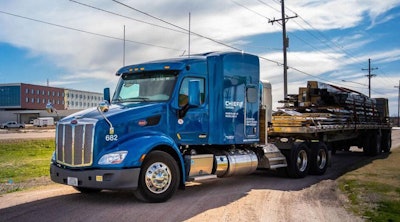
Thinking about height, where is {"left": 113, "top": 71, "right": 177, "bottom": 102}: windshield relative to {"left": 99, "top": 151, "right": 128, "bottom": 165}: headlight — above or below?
above

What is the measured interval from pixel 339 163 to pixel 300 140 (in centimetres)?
419

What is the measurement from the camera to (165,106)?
8.68m

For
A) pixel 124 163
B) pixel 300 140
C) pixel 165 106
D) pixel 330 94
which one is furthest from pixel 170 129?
pixel 330 94

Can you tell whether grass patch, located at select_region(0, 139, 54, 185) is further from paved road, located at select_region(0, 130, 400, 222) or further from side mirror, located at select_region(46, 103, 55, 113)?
side mirror, located at select_region(46, 103, 55, 113)

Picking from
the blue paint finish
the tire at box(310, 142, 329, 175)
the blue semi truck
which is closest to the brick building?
the tire at box(310, 142, 329, 175)

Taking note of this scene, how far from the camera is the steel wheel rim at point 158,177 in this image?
805 centimetres

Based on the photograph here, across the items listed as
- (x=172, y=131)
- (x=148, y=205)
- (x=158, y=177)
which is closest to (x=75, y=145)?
(x=158, y=177)

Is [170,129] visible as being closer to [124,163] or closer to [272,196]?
[124,163]

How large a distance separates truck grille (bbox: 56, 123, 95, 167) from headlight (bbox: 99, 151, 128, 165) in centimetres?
25

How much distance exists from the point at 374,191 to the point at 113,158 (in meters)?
6.11

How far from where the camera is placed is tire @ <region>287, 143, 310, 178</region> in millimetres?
12203

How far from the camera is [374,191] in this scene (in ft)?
31.8

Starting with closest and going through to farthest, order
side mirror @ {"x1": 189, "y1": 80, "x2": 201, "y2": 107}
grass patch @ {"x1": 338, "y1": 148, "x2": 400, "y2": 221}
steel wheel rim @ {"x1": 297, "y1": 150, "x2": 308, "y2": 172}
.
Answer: grass patch @ {"x1": 338, "y1": 148, "x2": 400, "y2": 221}, side mirror @ {"x1": 189, "y1": 80, "x2": 201, "y2": 107}, steel wheel rim @ {"x1": 297, "y1": 150, "x2": 308, "y2": 172}

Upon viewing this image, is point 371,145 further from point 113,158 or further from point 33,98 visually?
point 33,98
